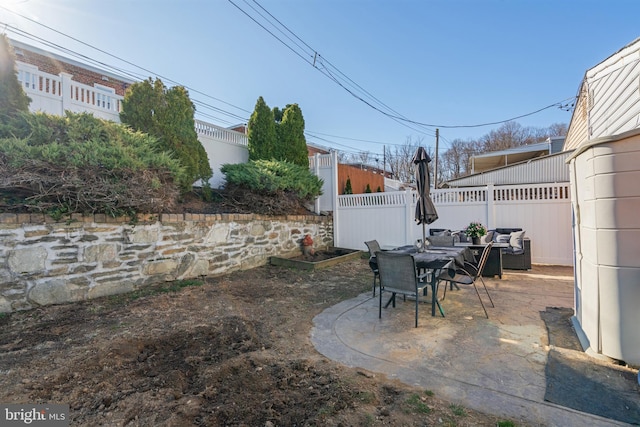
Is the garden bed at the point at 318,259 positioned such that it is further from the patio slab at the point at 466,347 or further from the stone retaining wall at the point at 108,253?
the patio slab at the point at 466,347

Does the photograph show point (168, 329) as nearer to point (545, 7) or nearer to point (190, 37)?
point (190, 37)

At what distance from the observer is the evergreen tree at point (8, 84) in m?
Answer: 4.23

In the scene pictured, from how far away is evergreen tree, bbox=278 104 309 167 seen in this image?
891 cm

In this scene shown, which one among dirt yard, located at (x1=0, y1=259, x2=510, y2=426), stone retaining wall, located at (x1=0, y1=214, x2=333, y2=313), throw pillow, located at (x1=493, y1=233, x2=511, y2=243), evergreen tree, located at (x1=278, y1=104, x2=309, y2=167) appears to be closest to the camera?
dirt yard, located at (x1=0, y1=259, x2=510, y2=426)

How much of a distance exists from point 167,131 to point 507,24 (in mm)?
8972

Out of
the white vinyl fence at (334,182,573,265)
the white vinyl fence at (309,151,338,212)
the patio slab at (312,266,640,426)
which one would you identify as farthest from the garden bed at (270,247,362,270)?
the patio slab at (312,266,640,426)

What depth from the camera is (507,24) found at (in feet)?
25.7

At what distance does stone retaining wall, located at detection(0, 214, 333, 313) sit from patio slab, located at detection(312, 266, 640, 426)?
2.90m

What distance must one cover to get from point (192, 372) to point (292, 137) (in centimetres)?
762

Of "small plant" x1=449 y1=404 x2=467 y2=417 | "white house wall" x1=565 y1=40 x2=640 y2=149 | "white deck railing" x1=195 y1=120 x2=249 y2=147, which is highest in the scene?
"white deck railing" x1=195 y1=120 x2=249 y2=147

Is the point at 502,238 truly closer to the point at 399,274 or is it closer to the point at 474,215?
the point at 474,215

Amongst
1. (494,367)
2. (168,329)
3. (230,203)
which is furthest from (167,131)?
(494,367)

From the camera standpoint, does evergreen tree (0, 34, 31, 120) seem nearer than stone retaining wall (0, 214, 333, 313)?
No

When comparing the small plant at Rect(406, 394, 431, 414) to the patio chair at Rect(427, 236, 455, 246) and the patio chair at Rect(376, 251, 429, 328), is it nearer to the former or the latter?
the patio chair at Rect(376, 251, 429, 328)
